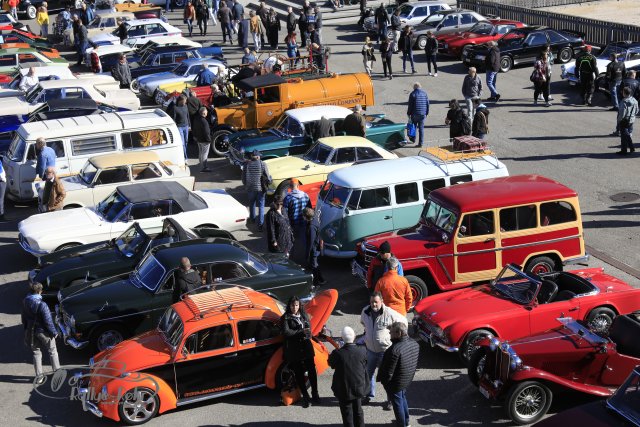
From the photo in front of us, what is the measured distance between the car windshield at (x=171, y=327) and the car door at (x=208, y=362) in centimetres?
16

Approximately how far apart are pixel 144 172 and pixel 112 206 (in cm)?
190

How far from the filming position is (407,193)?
16578 millimetres

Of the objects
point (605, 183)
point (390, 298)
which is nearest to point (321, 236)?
point (390, 298)

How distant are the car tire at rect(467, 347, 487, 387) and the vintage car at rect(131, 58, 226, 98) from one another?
18484 millimetres

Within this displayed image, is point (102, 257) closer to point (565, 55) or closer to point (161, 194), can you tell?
point (161, 194)

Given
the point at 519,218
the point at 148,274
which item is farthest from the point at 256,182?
the point at 519,218

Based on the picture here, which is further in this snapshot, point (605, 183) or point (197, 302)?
point (605, 183)

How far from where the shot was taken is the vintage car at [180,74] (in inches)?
1142

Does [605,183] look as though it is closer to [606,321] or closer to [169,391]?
[606,321]

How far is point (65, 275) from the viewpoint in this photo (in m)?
15.0

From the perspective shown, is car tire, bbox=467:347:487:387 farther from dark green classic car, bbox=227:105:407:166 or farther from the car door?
dark green classic car, bbox=227:105:407:166

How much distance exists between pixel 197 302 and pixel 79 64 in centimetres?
2616

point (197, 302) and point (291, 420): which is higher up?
point (197, 302)

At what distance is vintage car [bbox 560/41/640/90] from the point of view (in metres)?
28.5
